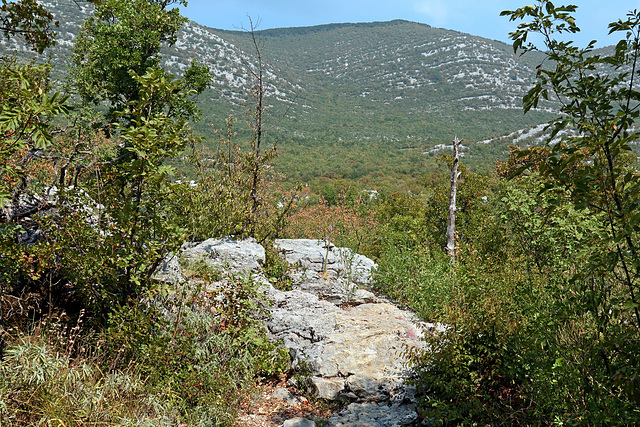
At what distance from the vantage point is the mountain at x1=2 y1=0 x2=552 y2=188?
8081cm

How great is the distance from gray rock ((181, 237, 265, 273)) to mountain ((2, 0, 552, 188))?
48.9 metres

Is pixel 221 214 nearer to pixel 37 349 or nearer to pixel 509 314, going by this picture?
pixel 37 349

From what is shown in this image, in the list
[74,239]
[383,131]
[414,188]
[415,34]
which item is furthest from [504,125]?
[74,239]

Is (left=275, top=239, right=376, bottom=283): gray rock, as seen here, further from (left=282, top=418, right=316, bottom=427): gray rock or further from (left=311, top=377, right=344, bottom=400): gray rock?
(left=282, top=418, right=316, bottom=427): gray rock

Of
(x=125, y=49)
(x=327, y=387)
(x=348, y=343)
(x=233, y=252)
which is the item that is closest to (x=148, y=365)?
(x=327, y=387)

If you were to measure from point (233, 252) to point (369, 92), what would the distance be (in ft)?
446

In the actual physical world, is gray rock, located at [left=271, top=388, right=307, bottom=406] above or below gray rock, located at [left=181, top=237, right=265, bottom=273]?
below

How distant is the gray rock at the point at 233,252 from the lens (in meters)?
7.27

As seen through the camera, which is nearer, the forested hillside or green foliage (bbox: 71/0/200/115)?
the forested hillside

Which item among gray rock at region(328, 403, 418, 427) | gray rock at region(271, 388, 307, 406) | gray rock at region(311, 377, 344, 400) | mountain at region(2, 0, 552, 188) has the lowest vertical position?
gray rock at region(271, 388, 307, 406)

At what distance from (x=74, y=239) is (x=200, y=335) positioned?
180cm

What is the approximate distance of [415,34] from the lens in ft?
612

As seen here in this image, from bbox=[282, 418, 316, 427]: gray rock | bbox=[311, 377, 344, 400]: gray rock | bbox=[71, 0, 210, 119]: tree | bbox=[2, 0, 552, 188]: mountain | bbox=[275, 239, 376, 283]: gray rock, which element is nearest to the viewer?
bbox=[282, 418, 316, 427]: gray rock

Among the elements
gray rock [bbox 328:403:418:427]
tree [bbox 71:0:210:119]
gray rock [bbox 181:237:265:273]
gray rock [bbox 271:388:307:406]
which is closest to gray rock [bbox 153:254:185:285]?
gray rock [bbox 181:237:265:273]
